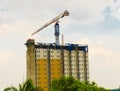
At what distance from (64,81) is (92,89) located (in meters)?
6.93

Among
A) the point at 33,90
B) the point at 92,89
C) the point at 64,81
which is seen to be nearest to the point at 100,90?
the point at 92,89

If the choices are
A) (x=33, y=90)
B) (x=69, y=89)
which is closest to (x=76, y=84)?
(x=69, y=89)

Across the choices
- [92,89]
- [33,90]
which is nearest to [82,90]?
[92,89]

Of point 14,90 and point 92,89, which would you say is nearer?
point 14,90

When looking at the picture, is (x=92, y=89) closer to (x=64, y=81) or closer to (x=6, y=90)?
(x=64, y=81)

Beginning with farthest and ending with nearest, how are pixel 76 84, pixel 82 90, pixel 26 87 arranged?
pixel 76 84 < pixel 82 90 < pixel 26 87

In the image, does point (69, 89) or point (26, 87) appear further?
point (69, 89)

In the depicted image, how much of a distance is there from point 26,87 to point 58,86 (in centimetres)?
2730

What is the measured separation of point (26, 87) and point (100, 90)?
2579cm

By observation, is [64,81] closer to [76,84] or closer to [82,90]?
[76,84]

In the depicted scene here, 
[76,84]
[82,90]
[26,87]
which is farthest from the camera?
[76,84]

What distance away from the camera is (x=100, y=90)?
73.2m

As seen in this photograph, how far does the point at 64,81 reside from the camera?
253ft

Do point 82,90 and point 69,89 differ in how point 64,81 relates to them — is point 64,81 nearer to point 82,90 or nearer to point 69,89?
point 69,89
